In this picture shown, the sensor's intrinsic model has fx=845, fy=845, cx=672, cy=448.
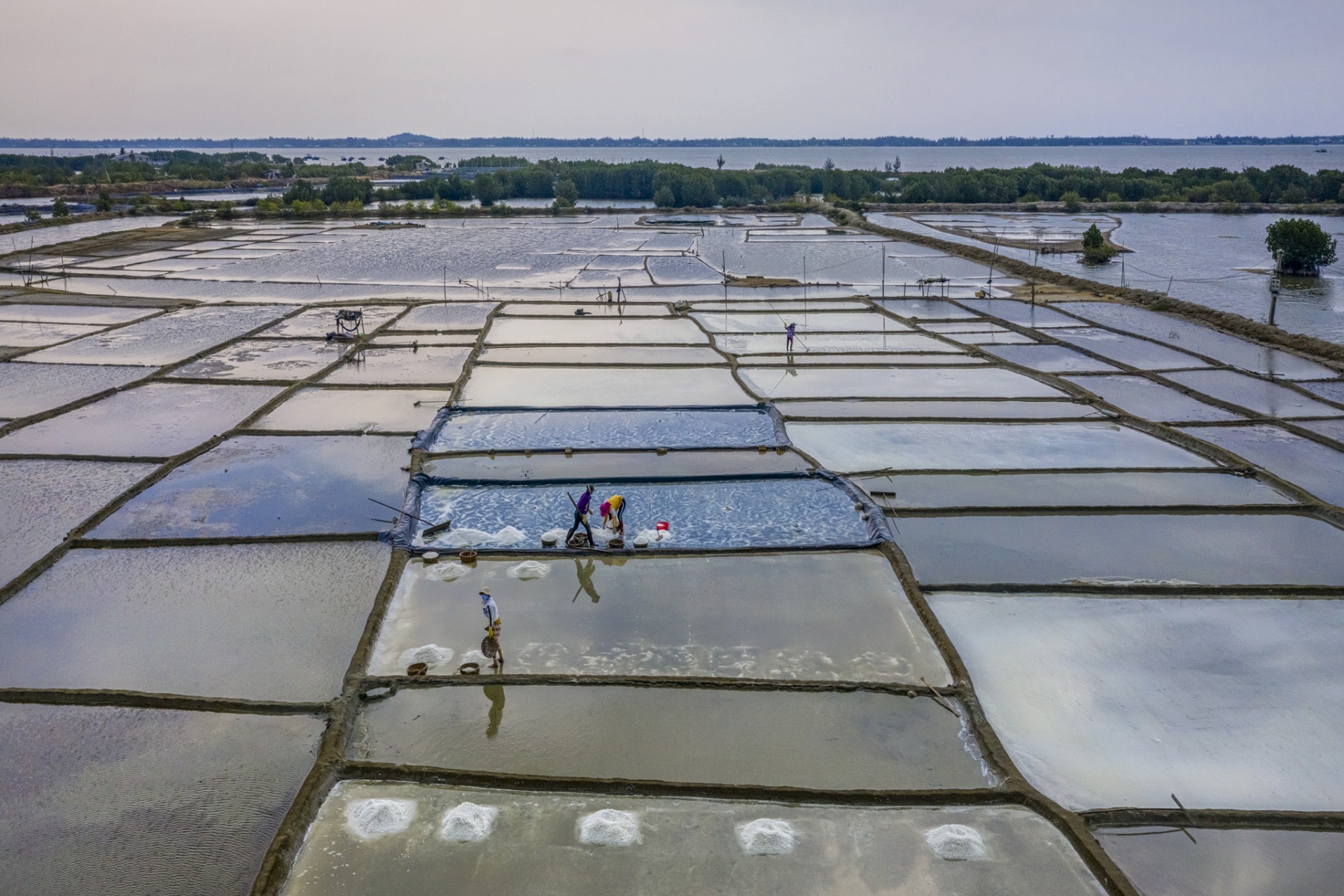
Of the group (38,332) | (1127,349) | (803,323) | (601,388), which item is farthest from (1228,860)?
(38,332)

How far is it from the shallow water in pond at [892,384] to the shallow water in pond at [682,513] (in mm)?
4018

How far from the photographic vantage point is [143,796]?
5.21 m

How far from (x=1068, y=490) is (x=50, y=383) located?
628 inches

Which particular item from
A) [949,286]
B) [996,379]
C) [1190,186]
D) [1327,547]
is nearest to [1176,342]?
[996,379]

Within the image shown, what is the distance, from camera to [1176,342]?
686 inches

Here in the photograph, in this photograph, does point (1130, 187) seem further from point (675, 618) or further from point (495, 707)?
point (495, 707)

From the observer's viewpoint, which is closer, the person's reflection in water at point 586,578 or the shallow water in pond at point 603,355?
the person's reflection in water at point 586,578

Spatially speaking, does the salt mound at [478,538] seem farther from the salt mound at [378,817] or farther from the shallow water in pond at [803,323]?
the shallow water in pond at [803,323]

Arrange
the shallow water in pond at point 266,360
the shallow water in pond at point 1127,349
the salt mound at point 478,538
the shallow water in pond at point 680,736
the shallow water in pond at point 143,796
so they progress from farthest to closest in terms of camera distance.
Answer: the shallow water in pond at point 1127,349, the shallow water in pond at point 266,360, the salt mound at point 478,538, the shallow water in pond at point 680,736, the shallow water in pond at point 143,796

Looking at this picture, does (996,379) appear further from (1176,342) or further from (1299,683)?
(1299,683)

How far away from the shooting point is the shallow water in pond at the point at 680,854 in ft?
14.8

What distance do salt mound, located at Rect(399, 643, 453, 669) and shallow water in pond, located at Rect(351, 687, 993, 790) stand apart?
1.07ft

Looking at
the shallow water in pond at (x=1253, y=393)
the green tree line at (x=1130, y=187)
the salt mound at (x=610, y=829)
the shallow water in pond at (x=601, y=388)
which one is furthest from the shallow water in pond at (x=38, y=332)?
the green tree line at (x=1130, y=187)

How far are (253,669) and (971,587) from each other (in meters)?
6.03
